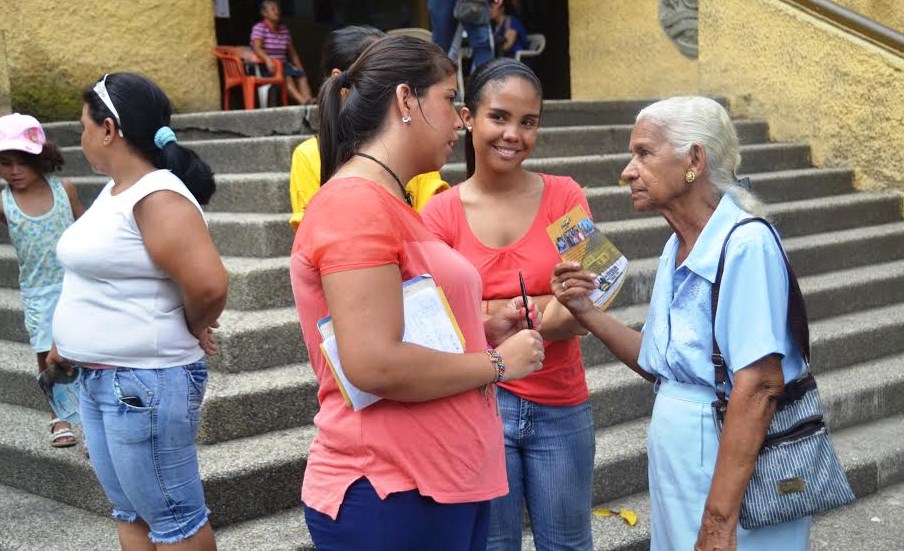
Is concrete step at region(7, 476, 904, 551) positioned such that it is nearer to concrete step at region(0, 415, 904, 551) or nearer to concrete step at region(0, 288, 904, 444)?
concrete step at region(0, 415, 904, 551)

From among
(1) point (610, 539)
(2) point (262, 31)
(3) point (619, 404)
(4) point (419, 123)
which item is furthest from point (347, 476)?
(2) point (262, 31)

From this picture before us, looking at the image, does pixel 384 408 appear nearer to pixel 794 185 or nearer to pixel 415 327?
pixel 415 327

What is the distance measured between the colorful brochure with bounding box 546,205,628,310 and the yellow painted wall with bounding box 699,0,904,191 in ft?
17.2

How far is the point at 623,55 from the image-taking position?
9414 mm

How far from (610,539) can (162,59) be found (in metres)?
5.61

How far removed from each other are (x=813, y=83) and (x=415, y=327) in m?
6.46

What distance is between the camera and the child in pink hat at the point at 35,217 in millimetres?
4430

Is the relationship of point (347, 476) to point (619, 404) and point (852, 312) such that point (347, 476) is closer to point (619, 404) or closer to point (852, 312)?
point (619, 404)

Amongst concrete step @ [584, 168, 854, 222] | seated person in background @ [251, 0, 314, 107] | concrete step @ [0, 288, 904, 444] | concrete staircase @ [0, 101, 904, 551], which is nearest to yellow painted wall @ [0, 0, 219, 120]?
concrete staircase @ [0, 101, 904, 551]

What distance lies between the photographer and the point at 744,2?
311 inches

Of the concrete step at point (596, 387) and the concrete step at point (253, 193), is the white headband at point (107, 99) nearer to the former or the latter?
the concrete step at point (596, 387)

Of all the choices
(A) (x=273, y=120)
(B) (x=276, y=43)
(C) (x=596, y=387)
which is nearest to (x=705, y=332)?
(C) (x=596, y=387)

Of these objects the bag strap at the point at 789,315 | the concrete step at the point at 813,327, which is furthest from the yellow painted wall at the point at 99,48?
the bag strap at the point at 789,315

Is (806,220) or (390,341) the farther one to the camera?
(806,220)
